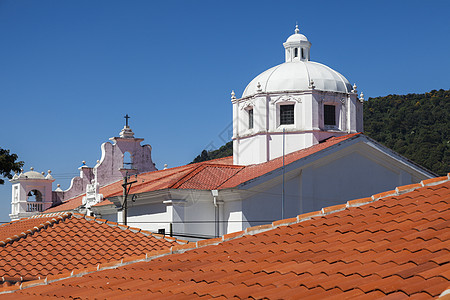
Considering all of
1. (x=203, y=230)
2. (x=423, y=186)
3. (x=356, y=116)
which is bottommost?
(x=203, y=230)

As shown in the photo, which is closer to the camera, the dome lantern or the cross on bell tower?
the dome lantern

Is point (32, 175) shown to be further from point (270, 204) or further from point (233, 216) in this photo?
point (270, 204)

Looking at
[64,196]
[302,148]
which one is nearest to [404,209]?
[302,148]

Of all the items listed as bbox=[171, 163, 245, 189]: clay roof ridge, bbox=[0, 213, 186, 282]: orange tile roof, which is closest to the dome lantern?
bbox=[171, 163, 245, 189]: clay roof ridge

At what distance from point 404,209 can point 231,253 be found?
2434mm

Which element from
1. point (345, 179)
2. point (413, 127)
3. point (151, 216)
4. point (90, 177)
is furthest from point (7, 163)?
point (413, 127)

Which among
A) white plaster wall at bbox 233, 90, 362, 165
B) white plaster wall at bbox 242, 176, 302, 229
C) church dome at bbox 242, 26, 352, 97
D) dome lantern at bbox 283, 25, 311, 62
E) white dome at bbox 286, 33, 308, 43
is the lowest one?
white plaster wall at bbox 242, 176, 302, 229

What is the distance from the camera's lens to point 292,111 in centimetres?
3328

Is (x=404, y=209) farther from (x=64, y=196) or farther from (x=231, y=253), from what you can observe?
(x=64, y=196)

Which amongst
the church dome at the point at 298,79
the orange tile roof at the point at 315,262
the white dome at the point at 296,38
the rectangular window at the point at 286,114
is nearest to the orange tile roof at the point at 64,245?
the orange tile roof at the point at 315,262

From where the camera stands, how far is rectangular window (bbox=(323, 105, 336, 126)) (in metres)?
33.7

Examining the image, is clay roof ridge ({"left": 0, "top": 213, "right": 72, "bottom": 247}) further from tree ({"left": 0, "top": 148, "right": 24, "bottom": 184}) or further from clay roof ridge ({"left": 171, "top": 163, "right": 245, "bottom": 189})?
clay roof ridge ({"left": 171, "top": 163, "right": 245, "bottom": 189})

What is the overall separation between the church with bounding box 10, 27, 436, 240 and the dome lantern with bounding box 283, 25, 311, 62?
0.01 meters

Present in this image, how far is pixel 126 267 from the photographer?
11188 millimetres
